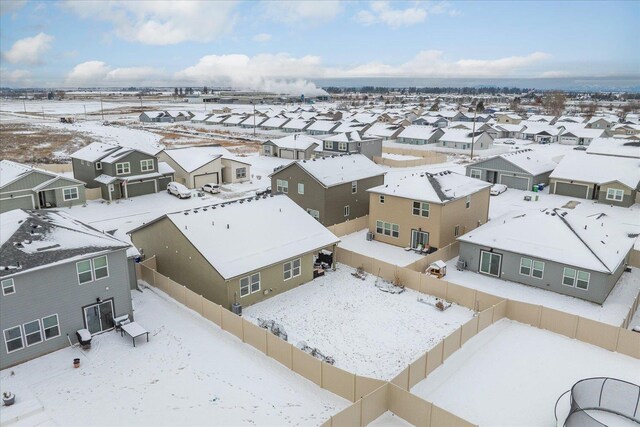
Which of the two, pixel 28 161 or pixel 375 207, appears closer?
pixel 375 207

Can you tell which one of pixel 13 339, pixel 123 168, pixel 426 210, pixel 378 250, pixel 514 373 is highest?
pixel 123 168

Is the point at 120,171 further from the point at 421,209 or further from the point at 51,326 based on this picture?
the point at 421,209

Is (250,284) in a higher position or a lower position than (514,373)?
higher

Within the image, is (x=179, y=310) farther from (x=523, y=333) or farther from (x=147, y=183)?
(x=147, y=183)

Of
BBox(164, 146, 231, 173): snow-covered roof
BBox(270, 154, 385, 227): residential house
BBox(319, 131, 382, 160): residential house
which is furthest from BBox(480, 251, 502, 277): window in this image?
BBox(319, 131, 382, 160): residential house

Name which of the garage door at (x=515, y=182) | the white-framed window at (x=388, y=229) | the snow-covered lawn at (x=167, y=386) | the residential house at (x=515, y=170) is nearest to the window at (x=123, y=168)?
the white-framed window at (x=388, y=229)

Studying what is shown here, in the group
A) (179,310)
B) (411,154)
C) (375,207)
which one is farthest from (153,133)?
(179,310)

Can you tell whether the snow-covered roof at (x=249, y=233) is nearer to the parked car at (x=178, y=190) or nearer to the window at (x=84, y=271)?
the window at (x=84, y=271)

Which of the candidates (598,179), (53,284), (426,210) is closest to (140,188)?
(53,284)
